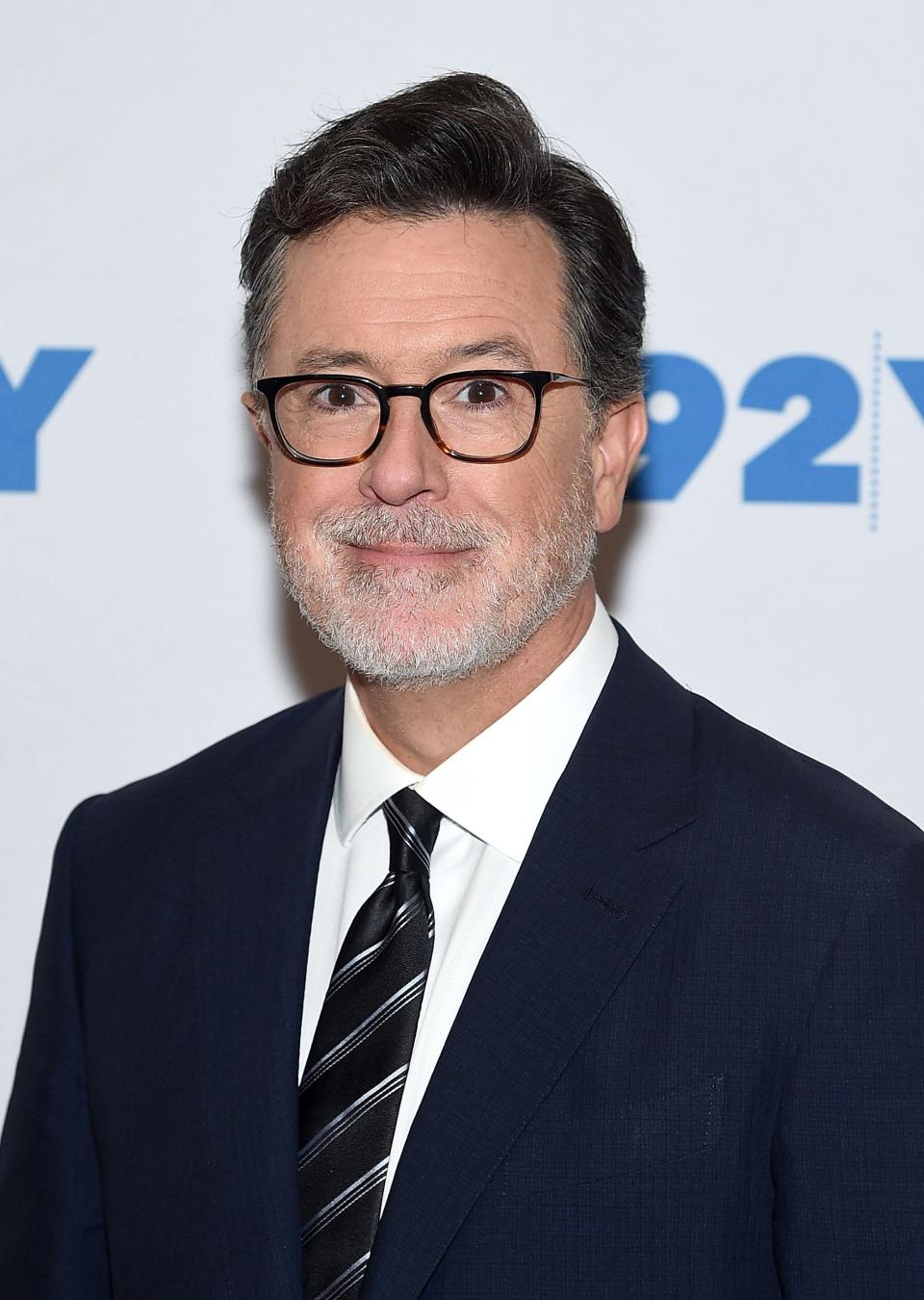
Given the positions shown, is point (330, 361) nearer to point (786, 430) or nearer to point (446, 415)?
point (446, 415)

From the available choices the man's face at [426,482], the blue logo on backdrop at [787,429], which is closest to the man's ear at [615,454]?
the man's face at [426,482]

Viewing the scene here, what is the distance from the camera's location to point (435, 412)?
5.54 ft

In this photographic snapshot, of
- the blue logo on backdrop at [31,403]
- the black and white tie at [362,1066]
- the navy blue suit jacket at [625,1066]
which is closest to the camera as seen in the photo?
the navy blue suit jacket at [625,1066]

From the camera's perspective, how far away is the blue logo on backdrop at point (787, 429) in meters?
2.32

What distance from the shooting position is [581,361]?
71.7 inches

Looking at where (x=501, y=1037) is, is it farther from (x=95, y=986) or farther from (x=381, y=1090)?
(x=95, y=986)

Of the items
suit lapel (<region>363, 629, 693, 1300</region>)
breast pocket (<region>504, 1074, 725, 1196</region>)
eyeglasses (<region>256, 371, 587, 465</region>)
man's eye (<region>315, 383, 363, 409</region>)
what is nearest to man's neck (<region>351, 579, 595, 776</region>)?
suit lapel (<region>363, 629, 693, 1300</region>)

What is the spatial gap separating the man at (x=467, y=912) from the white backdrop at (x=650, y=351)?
17.3 inches

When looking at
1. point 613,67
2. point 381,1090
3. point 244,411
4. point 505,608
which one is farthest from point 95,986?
point 613,67

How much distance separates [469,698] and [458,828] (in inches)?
6.3

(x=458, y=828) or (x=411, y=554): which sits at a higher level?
(x=411, y=554)

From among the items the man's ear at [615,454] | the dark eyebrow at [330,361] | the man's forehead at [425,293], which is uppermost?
the man's forehead at [425,293]

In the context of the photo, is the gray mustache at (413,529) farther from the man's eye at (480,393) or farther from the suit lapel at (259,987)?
the suit lapel at (259,987)

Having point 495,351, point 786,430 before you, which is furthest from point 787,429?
point 495,351
